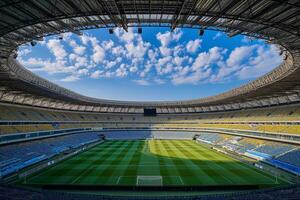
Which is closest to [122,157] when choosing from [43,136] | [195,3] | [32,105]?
[43,136]

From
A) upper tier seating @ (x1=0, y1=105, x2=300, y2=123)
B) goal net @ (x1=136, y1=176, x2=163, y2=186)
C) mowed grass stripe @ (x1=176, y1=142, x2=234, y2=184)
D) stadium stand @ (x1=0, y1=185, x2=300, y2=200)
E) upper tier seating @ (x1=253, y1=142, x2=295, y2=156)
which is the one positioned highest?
upper tier seating @ (x1=0, y1=105, x2=300, y2=123)

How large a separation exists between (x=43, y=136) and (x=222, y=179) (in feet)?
115

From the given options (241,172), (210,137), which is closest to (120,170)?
(241,172)

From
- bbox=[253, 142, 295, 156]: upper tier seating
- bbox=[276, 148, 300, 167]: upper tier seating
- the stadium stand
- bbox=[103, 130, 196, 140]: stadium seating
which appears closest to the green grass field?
bbox=[276, 148, 300, 167]: upper tier seating

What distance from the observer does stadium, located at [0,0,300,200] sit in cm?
1617

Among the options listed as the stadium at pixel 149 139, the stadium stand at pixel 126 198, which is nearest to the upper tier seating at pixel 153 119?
the stadium at pixel 149 139

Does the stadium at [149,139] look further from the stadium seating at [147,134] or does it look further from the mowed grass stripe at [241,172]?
the stadium seating at [147,134]

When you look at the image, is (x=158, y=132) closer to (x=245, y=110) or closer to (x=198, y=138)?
(x=198, y=138)

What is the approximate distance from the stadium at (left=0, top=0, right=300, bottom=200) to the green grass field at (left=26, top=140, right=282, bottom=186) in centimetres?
13

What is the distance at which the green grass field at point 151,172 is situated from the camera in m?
27.6

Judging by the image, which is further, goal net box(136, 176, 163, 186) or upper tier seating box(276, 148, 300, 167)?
upper tier seating box(276, 148, 300, 167)

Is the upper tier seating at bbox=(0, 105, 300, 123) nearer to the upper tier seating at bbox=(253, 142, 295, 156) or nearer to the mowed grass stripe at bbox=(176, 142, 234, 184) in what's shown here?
the upper tier seating at bbox=(253, 142, 295, 156)

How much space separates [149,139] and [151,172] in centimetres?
4263

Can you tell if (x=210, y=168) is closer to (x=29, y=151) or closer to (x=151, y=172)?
(x=151, y=172)
